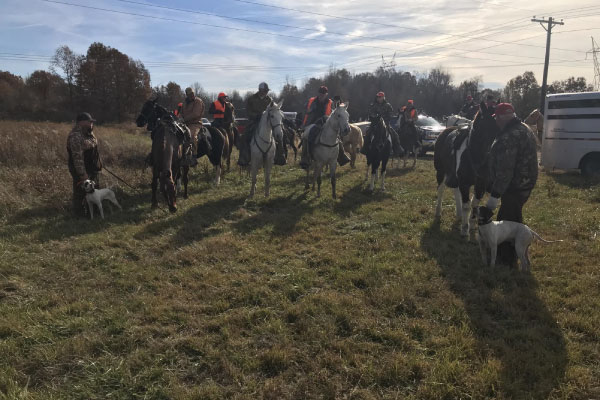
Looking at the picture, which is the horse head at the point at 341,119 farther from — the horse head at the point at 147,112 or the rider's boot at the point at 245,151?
the horse head at the point at 147,112

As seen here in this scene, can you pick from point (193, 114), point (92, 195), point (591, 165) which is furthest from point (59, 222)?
point (591, 165)

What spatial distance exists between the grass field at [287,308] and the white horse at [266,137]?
75.5 inches

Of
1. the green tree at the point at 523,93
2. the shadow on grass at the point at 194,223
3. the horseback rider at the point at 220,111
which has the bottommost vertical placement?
the shadow on grass at the point at 194,223

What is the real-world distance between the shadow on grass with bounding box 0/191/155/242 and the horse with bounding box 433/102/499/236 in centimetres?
633

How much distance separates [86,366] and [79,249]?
10.6 ft

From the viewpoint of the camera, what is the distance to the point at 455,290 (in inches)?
180

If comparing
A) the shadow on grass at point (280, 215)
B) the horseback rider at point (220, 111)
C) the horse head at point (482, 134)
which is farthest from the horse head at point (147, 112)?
the horse head at point (482, 134)

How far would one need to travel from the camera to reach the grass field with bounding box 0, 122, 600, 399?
300cm

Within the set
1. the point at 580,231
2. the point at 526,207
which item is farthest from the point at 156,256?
the point at 526,207

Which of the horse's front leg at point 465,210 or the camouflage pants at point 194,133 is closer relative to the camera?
the horse's front leg at point 465,210

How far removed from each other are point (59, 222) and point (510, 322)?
7756mm

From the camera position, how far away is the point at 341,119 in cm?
877

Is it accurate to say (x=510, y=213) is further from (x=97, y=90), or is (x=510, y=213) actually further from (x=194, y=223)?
(x=97, y=90)

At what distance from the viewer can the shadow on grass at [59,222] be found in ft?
21.0
